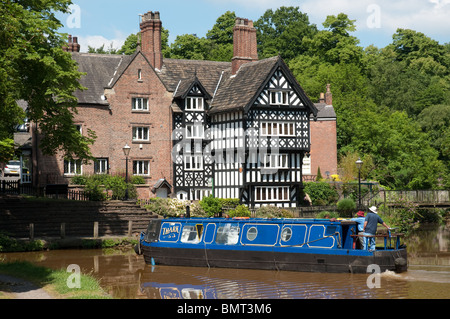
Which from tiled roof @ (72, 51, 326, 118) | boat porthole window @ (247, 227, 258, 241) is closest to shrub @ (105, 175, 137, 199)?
tiled roof @ (72, 51, 326, 118)

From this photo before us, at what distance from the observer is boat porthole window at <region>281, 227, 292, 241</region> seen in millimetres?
26234

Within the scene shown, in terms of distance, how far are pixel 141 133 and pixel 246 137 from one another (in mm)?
8037

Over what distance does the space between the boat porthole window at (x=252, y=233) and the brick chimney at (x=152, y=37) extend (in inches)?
1084

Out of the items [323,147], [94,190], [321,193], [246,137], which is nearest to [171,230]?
[94,190]

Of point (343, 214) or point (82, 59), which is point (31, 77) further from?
point (343, 214)

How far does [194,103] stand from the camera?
165 feet

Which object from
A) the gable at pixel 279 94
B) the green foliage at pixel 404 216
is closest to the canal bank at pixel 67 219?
the gable at pixel 279 94

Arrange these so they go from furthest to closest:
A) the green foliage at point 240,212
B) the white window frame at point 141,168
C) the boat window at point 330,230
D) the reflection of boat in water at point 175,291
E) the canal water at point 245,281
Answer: the white window frame at point 141,168 → the green foliage at point 240,212 → the boat window at point 330,230 → the reflection of boat in water at point 175,291 → the canal water at point 245,281

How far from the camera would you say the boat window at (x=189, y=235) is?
28.2 m

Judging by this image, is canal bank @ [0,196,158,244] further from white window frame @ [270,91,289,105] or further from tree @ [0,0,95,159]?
white window frame @ [270,91,289,105]

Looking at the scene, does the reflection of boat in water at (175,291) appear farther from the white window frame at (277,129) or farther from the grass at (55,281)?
the white window frame at (277,129)

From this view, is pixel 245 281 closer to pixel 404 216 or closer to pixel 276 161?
pixel 404 216

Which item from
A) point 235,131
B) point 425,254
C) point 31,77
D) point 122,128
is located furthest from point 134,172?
point 425,254

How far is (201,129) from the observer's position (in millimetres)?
50656
